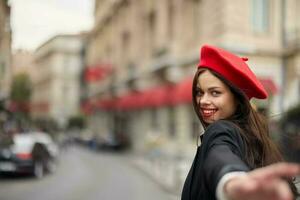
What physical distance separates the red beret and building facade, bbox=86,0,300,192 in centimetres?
1191

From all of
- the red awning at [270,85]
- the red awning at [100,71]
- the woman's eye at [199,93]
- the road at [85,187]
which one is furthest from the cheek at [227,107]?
the red awning at [100,71]

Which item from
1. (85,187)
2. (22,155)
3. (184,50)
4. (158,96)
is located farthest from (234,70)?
(158,96)

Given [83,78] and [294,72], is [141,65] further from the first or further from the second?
[83,78]

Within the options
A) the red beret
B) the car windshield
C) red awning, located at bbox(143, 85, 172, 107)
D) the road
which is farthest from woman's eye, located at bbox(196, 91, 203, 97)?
red awning, located at bbox(143, 85, 172, 107)

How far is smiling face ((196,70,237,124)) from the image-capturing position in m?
1.65

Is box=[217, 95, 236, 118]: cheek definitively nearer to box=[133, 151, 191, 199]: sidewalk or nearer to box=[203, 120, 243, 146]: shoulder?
box=[203, 120, 243, 146]: shoulder

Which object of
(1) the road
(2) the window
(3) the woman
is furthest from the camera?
(2) the window

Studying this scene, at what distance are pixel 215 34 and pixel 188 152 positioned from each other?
5.94 metres

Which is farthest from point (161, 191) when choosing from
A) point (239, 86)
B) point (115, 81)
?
point (115, 81)

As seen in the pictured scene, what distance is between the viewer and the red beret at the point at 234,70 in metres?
1.61

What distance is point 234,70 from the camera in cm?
161

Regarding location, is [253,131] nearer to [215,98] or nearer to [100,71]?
[215,98]

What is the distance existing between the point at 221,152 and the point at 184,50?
22836 millimetres

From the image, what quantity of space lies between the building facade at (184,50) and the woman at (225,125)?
39.0 feet
